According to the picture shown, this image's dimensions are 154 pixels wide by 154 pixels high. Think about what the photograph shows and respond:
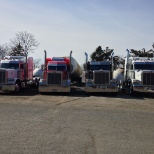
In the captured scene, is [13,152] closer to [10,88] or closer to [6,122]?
[6,122]

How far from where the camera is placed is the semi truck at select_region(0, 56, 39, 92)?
2488 cm

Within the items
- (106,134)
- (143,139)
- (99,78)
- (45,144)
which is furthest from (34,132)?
(99,78)

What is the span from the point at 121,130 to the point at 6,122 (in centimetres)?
407

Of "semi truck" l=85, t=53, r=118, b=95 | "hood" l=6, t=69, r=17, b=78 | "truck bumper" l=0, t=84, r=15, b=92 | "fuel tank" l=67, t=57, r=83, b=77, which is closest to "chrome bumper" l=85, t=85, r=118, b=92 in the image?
"semi truck" l=85, t=53, r=118, b=95

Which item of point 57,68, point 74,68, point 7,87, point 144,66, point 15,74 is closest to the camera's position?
point 7,87

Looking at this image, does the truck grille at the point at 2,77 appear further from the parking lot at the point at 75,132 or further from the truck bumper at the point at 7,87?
the parking lot at the point at 75,132

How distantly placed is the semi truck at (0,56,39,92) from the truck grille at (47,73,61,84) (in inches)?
112

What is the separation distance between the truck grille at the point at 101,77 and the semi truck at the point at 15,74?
21.0 feet

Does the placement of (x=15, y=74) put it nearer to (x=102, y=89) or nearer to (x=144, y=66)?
(x=102, y=89)

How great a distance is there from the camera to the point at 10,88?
2477cm

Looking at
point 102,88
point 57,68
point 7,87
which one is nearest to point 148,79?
point 102,88

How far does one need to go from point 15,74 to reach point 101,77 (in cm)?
737

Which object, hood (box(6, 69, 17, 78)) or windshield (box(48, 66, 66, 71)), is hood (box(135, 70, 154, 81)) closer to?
windshield (box(48, 66, 66, 71))

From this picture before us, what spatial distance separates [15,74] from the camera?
88.0 feet
